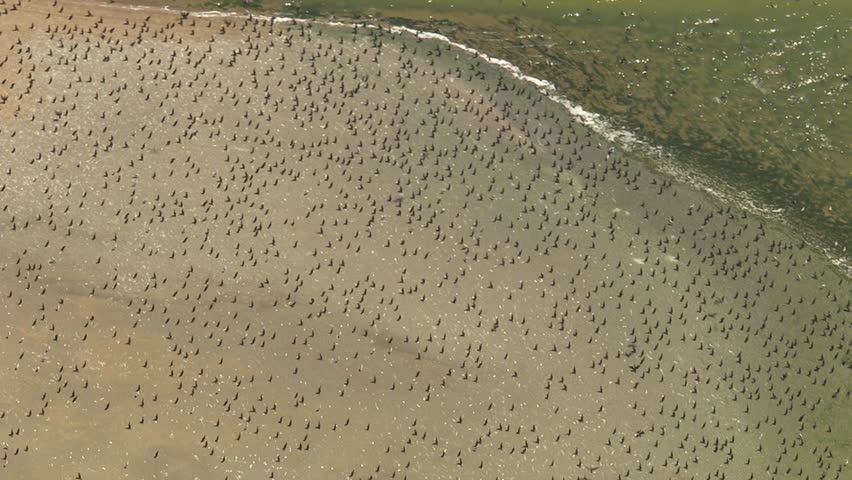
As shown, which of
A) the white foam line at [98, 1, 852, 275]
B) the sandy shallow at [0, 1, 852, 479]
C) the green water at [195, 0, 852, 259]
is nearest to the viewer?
the sandy shallow at [0, 1, 852, 479]

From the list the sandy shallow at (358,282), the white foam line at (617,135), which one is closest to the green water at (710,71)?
the white foam line at (617,135)

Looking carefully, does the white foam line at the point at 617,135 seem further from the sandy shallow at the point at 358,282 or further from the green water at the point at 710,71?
the sandy shallow at the point at 358,282

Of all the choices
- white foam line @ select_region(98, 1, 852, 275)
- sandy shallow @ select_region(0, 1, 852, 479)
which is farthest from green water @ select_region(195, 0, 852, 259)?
sandy shallow @ select_region(0, 1, 852, 479)

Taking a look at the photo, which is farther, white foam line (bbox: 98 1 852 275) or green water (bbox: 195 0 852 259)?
green water (bbox: 195 0 852 259)

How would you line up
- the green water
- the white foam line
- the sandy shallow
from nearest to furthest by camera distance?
the sandy shallow < the white foam line < the green water

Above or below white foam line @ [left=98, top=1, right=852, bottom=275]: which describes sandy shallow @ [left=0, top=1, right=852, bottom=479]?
below

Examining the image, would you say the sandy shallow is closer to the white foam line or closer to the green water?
the white foam line

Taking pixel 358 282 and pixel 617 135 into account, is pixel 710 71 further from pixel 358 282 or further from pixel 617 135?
pixel 358 282
